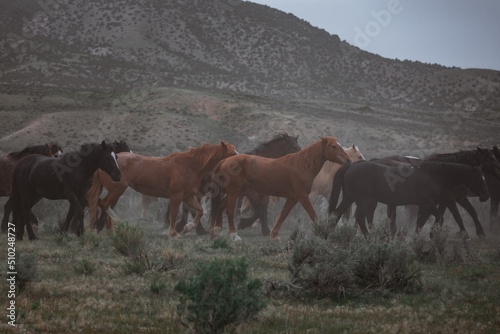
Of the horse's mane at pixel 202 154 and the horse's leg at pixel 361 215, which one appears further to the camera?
the horse's mane at pixel 202 154

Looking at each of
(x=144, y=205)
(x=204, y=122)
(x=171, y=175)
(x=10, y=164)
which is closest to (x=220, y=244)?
(x=171, y=175)

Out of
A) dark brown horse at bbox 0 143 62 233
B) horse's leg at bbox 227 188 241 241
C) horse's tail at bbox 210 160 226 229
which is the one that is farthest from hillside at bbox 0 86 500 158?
horse's leg at bbox 227 188 241 241

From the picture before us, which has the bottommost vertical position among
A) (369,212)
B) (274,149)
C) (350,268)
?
(369,212)

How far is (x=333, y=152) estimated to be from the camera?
12305mm

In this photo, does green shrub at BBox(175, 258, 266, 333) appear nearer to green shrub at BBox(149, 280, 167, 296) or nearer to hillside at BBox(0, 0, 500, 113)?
green shrub at BBox(149, 280, 167, 296)

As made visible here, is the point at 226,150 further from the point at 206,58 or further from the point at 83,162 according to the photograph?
the point at 206,58

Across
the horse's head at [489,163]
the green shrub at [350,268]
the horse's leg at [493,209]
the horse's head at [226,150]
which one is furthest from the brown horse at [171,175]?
the horse's leg at [493,209]

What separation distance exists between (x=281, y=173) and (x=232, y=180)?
1.23 metres

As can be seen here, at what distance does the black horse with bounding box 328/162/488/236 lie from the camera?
456 inches

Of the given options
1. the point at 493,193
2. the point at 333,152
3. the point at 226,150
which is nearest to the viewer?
the point at 333,152

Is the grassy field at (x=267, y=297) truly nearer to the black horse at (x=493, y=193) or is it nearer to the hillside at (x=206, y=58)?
the black horse at (x=493, y=193)

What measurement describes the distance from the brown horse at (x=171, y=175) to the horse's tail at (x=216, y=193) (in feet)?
0.65

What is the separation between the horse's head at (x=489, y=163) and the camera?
13453mm

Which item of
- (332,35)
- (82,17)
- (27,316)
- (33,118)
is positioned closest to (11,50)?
(82,17)
